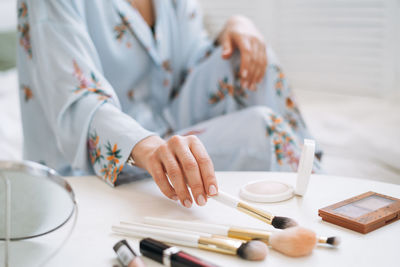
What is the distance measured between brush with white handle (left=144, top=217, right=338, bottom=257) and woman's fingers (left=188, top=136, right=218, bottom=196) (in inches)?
2.1

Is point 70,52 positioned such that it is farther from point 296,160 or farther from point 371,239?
point 371,239

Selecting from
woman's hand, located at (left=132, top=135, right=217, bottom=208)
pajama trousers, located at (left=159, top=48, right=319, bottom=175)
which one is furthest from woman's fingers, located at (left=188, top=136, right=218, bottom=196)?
pajama trousers, located at (left=159, top=48, right=319, bottom=175)

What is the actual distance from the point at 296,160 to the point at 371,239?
0.99 feet

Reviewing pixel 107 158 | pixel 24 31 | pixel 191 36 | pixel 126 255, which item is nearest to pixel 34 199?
pixel 126 255

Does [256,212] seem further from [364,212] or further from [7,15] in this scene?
[7,15]

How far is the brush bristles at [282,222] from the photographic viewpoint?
1.48 ft

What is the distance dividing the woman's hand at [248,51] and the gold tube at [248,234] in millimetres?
484

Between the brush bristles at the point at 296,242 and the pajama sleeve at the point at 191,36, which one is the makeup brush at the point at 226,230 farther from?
the pajama sleeve at the point at 191,36

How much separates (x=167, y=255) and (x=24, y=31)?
53cm

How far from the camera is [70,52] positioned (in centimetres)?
71

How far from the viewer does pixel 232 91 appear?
3.10 feet

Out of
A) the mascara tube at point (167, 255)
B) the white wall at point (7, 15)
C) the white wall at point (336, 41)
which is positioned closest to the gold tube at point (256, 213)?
the mascara tube at point (167, 255)

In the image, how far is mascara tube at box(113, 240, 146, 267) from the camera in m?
0.40

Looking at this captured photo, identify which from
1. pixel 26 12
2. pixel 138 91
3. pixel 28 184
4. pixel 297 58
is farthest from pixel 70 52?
pixel 297 58
